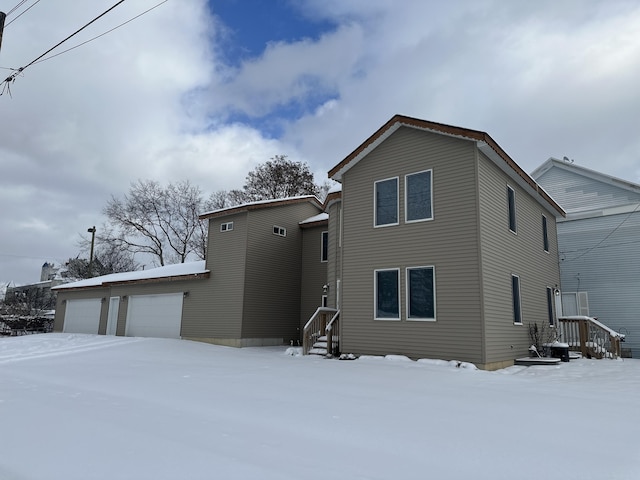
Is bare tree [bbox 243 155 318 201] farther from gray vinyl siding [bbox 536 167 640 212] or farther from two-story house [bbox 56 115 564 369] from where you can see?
gray vinyl siding [bbox 536 167 640 212]

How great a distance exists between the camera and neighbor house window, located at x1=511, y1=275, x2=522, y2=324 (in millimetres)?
11711

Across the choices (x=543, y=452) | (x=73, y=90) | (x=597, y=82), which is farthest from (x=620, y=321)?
(x=73, y=90)

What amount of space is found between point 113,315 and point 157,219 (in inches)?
500

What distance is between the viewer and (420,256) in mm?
10953

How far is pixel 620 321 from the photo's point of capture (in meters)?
16.0

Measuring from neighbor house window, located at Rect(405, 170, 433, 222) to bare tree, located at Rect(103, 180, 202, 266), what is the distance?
926 inches

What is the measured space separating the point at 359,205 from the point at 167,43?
264 inches

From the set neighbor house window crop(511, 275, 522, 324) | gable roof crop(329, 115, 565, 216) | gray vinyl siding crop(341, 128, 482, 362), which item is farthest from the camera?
neighbor house window crop(511, 275, 522, 324)

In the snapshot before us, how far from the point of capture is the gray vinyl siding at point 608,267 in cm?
1587

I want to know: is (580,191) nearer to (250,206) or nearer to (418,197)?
(418,197)

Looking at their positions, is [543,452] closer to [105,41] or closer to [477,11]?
[105,41]

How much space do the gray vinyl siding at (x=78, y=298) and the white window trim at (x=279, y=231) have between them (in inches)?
395

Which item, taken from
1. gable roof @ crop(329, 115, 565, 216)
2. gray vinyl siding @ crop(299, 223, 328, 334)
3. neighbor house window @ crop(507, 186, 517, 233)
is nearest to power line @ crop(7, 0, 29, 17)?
gable roof @ crop(329, 115, 565, 216)

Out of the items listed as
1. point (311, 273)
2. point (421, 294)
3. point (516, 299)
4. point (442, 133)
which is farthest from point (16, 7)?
point (516, 299)
